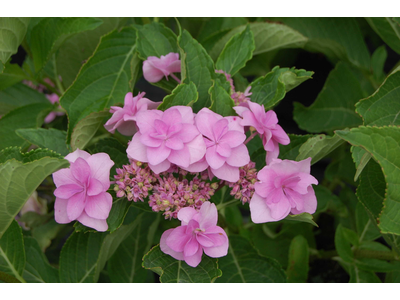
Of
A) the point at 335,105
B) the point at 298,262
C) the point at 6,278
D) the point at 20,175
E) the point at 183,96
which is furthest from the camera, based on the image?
the point at 335,105

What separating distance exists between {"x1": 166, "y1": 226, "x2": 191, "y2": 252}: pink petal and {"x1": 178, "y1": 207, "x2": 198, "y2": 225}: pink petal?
15 mm

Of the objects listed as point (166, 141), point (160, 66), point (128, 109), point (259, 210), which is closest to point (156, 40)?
point (160, 66)

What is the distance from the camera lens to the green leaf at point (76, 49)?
3.19ft

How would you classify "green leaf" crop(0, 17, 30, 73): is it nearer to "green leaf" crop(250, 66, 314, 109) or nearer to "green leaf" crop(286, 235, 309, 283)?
"green leaf" crop(250, 66, 314, 109)

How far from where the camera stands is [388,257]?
0.86 meters

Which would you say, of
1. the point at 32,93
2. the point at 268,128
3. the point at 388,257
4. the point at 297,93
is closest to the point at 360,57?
the point at 297,93

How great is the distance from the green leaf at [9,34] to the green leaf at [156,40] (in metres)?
0.26

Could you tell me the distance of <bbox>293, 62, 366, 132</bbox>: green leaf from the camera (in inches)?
43.4

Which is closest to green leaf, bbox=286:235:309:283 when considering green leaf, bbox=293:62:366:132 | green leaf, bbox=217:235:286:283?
green leaf, bbox=217:235:286:283

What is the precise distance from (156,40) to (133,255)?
55cm

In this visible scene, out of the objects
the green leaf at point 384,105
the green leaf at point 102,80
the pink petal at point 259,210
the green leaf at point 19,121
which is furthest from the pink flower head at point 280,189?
the green leaf at point 19,121

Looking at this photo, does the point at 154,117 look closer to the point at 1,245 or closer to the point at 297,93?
the point at 1,245

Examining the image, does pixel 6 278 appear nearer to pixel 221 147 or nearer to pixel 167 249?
pixel 167 249

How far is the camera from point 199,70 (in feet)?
2.30
